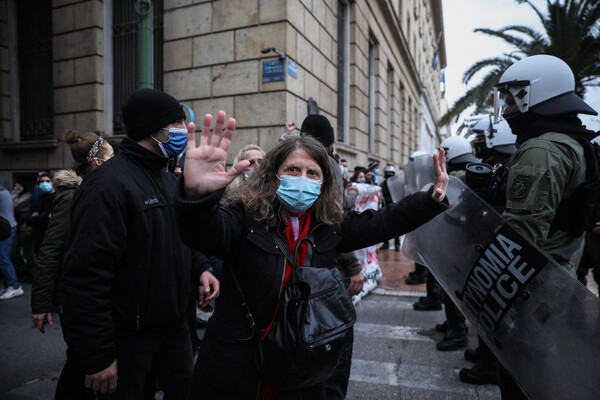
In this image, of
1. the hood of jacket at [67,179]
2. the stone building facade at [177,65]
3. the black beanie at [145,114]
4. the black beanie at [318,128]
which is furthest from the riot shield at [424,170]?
the stone building facade at [177,65]

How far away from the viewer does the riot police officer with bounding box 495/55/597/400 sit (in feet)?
6.70

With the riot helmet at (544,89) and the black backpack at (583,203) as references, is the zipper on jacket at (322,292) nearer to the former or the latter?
the black backpack at (583,203)

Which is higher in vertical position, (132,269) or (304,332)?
(132,269)

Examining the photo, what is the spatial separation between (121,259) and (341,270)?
57.8 inches

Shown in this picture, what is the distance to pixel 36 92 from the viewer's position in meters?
9.13

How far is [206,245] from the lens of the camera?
144cm

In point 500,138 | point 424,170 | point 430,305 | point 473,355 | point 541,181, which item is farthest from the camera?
point 430,305

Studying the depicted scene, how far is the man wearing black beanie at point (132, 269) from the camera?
1.72m

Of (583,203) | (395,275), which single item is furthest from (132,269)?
(395,275)

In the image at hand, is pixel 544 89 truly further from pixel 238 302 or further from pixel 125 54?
pixel 125 54

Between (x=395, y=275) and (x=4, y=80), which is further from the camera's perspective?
(x=4, y=80)

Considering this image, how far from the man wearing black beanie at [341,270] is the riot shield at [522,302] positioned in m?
0.63

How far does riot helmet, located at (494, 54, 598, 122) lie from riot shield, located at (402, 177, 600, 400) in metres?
0.63

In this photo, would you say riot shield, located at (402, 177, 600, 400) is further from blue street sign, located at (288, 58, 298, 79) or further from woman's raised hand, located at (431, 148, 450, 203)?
blue street sign, located at (288, 58, 298, 79)
